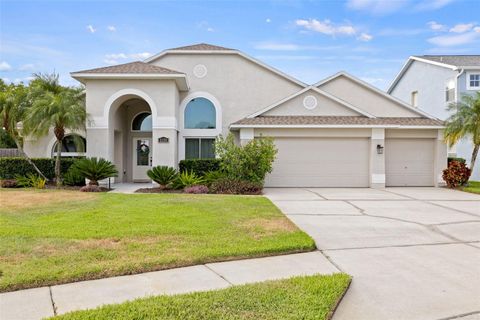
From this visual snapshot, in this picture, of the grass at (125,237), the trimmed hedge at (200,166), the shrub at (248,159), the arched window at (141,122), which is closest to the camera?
the grass at (125,237)

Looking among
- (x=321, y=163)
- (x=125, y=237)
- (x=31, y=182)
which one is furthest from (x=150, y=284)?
(x=321, y=163)

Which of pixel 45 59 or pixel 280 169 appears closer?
pixel 280 169

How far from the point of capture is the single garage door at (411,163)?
Answer: 58.5 ft

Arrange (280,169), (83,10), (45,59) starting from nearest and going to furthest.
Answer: (83,10), (280,169), (45,59)

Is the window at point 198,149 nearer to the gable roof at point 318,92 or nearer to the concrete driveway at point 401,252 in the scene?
the gable roof at point 318,92

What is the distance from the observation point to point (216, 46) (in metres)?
19.7

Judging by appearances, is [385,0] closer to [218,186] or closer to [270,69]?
[270,69]

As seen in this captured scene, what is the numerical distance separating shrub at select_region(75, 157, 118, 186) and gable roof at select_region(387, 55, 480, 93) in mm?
21514

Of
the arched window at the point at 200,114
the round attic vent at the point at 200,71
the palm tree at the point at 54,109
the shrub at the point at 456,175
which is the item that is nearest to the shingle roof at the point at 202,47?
the round attic vent at the point at 200,71

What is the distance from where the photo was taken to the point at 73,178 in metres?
15.2

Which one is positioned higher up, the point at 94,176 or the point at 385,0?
the point at 385,0

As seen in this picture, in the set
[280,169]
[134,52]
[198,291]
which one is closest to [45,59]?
[134,52]

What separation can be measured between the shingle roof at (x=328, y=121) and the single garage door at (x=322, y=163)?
883mm

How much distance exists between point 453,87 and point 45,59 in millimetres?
24676
